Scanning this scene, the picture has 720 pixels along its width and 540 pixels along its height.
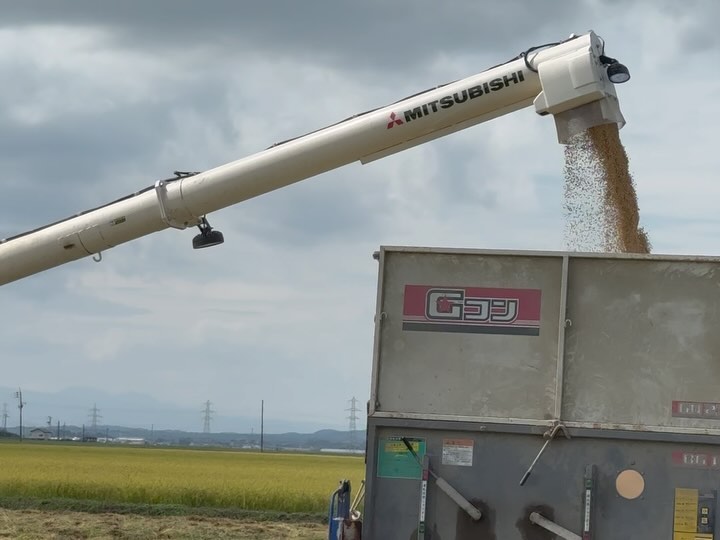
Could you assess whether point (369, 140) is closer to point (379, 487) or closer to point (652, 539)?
point (379, 487)

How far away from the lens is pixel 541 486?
6.38m

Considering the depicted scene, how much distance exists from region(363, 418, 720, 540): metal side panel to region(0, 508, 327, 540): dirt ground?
7508 millimetres

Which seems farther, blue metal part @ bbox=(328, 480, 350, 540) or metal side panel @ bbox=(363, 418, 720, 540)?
blue metal part @ bbox=(328, 480, 350, 540)

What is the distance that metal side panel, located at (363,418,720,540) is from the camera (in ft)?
20.6

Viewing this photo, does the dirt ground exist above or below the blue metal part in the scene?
below

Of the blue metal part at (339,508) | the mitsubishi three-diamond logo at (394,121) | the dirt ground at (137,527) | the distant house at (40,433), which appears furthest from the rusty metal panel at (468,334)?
the distant house at (40,433)

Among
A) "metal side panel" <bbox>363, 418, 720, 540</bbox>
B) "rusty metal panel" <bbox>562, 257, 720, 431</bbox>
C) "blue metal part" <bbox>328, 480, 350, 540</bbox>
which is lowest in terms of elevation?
"blue metal part" <bbox>328, 480, 350, 540</bbox>

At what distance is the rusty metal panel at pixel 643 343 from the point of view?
638 centimetres

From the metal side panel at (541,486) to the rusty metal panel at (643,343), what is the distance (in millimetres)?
182

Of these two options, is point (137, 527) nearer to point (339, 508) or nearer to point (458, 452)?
point (339, 508)

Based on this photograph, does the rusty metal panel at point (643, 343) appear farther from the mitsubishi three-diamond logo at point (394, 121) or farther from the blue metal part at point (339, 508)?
the mitsubishi three-diamond logo at point (394, 121)

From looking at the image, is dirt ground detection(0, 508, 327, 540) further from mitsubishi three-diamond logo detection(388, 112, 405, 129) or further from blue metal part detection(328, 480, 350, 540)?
blue metal part detection(328, 480, 350, 540)

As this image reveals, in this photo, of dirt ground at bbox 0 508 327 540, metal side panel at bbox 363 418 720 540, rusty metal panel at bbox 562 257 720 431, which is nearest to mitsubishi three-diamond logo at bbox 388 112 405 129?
rusty metal panel at bbox 562 257 720 431

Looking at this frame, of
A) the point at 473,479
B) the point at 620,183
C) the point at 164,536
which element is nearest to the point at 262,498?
the point at 164,536
